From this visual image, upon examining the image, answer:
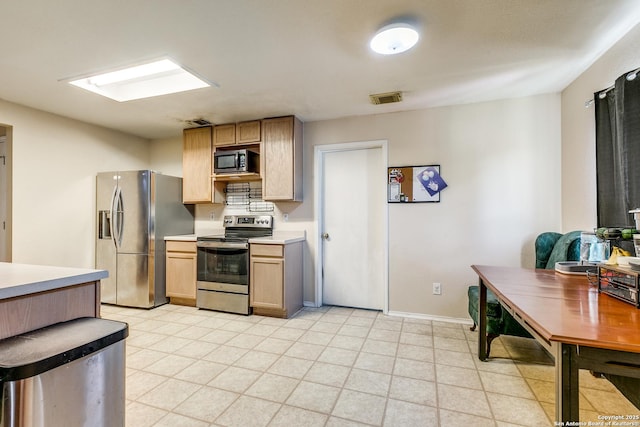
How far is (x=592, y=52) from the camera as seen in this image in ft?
7.06

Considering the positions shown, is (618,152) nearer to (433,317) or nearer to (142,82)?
(433,317)

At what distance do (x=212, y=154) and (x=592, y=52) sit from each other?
378 centimetres

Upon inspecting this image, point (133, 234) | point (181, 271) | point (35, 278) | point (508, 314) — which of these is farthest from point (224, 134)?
point (508, 314)

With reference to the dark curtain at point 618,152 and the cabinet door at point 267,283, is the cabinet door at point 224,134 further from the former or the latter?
the dark curtain at point 618,152

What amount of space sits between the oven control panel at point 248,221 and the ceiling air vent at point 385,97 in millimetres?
1898

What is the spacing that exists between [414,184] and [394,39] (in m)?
1.67

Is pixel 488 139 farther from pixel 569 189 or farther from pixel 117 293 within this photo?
pixel 117 293

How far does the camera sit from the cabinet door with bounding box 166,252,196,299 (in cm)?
368

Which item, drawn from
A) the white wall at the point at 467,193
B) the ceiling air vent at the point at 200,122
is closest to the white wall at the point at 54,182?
the ceiling air vent at the point at 200,122

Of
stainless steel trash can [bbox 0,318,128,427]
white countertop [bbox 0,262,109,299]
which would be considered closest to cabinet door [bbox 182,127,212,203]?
white countertop [bbox 0,262,109,299]

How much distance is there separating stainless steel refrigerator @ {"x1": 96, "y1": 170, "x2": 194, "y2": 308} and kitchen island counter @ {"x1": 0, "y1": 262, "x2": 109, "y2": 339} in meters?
2.39

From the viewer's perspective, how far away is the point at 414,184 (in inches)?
129

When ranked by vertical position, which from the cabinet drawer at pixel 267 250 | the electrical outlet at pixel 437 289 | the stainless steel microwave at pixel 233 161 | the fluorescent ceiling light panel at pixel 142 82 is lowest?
the electrical outlet at pixel 437 289

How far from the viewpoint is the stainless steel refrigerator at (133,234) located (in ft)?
11.9
